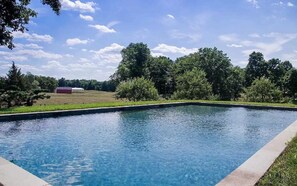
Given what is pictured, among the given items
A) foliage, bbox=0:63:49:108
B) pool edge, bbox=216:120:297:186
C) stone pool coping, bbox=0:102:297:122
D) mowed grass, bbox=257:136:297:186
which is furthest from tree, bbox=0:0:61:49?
foliage, bbox=0:63:49:108

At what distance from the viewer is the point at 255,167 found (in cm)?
476

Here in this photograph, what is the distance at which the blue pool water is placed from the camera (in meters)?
5.86

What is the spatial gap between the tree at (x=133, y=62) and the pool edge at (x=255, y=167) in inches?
1511

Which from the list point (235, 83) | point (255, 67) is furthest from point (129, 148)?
point (255, 67)

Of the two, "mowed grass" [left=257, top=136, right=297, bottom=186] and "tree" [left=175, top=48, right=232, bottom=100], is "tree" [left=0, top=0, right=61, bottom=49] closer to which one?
"mowed grass" [left=257, top=136, right=297, bottom=186]

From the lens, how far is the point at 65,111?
13742 mm

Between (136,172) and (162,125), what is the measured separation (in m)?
6.53

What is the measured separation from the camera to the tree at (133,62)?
44.5 metres

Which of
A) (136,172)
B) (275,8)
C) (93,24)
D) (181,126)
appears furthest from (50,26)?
(136,172)

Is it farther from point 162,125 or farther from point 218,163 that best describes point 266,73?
point 218,163

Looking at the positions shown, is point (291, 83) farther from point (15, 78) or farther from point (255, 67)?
point (15, 78)

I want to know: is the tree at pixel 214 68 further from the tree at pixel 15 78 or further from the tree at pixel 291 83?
the tree at pixel 15 78

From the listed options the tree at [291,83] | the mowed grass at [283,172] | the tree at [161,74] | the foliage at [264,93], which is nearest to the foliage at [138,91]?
the foliage at [264,93]

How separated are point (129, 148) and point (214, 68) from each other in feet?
118
